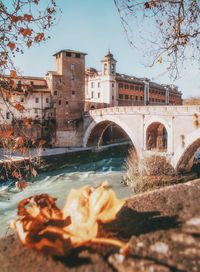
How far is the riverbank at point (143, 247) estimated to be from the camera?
2146 mm

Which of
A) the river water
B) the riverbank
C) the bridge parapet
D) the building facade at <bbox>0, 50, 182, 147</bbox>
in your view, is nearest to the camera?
the riverbank

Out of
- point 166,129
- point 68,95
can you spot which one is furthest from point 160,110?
point 68,95

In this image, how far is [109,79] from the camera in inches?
1770

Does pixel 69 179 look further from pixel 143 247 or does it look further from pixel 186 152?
pixel 143 247

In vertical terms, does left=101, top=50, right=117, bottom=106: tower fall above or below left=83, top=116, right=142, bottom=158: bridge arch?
above

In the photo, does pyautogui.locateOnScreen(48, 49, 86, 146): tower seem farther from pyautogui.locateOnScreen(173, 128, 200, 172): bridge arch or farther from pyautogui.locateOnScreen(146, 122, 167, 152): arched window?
pyautogui.locateOnScreen(173, 128, 200, 172): bridge arch

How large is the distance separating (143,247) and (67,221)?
71 cm

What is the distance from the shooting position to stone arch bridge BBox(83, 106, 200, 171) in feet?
70.3

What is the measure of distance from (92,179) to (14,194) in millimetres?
6452

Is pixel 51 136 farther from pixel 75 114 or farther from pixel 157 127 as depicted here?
pixel 157 127

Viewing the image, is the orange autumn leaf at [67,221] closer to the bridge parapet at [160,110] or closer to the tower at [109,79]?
the bridge parapet at [160,110]

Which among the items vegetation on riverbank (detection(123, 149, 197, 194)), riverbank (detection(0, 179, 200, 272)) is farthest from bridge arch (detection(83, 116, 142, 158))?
riverbank (detection(0, 179, 200, 272))

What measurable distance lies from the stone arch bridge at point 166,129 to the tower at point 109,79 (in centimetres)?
1246

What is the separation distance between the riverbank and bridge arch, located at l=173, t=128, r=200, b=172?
18.6 m
